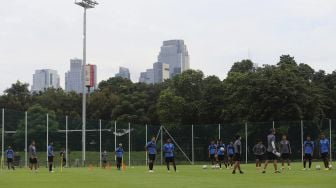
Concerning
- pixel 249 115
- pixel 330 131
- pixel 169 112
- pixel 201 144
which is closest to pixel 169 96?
pixel 169 112

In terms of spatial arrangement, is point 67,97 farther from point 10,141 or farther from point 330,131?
point 330,131

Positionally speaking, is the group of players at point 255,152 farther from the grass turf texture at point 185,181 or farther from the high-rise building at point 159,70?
the high-rise building at point 159,70

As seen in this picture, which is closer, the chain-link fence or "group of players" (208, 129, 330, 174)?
"group of players" (208, 129, 330, 174)

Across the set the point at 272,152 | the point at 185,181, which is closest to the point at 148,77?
the point at 272,152

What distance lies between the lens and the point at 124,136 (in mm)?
54812

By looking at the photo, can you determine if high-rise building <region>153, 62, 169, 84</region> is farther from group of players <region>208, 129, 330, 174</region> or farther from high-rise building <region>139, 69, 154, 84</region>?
group of players <region>208, 129, 330, 174</region>

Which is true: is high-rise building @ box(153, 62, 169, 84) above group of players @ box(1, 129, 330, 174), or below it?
above

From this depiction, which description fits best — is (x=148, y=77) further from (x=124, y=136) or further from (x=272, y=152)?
(x=272, y=152)

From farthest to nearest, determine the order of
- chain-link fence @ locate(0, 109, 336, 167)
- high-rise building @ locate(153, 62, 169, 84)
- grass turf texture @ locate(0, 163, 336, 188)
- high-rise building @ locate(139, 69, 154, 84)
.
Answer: high-rise building @ locate(139, 69, 154, 84) < high-rise building @ locate(153, 62, 169, 84) < chain-link fence @ locate(0, 109, 336, 167) < grass turf texture @ locate(0, 163, 336, 188)

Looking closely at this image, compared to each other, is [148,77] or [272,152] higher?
[148,77]

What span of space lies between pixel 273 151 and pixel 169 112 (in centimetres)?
4817

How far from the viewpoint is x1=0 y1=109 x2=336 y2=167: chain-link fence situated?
48656 millimetres

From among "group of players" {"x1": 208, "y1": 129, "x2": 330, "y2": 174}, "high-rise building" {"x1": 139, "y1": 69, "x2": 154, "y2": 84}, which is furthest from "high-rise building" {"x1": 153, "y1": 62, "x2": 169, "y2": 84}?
"group of players" {"x1": 208, "y1": 129, "x2": 330, "y2": 174}

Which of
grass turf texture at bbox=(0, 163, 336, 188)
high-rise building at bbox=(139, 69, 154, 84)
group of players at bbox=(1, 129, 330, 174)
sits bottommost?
grass turf texture at bbox=(0, 163, 336, 188)
